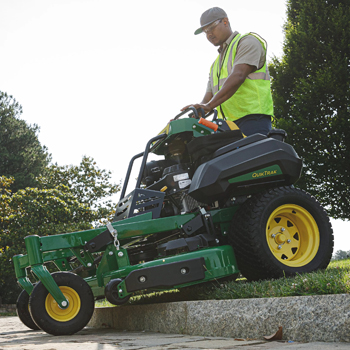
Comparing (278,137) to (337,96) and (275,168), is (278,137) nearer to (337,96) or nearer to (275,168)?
(275,168)

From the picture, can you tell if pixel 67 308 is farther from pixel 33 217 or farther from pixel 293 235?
pixel 33 217

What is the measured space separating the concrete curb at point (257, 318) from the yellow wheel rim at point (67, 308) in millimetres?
587

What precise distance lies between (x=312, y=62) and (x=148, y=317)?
1415 centimetres

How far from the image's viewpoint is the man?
4824 millimetres

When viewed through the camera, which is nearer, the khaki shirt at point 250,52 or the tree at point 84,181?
the khaki shirt at point 250,52

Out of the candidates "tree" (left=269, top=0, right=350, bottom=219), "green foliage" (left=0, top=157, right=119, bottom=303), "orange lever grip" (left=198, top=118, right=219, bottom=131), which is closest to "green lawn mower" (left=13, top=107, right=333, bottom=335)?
"orange lever grip" (left=198, top=118, right=219, bottom=131)

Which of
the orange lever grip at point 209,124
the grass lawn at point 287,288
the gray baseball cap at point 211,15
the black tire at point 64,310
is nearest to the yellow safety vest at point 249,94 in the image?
the gray baseball cap at point 211,15

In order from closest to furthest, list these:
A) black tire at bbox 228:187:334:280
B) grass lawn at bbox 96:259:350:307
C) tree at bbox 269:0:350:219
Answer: grass lawn at bbox 96:259:350:307
black tire at bbox 228:187:334:280
tree at bbox 269:0:350:219

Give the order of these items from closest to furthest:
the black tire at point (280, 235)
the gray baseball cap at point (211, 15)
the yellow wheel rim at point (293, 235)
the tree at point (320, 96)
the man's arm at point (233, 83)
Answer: the black tire at point (280, 235) < the yellow wheel rim at point (293, 235) < the man's arm at point (233, 83) < the gray baseball cap at point (211, 15) < the tree at point (320, 96)

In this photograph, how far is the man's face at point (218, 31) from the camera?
5133mm

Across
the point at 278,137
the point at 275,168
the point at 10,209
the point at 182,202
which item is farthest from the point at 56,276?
the point at 10,209

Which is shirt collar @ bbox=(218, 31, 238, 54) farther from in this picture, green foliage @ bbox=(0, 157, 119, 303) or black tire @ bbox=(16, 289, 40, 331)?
green foliage @ bbox=(0, 157, 119, 303)

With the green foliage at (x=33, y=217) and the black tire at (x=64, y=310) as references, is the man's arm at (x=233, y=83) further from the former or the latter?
the green foliage at (x=33, y=217)

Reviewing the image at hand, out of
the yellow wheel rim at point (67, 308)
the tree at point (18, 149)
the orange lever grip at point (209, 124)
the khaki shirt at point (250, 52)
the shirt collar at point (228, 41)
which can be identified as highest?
the tree at point (18, 149)
